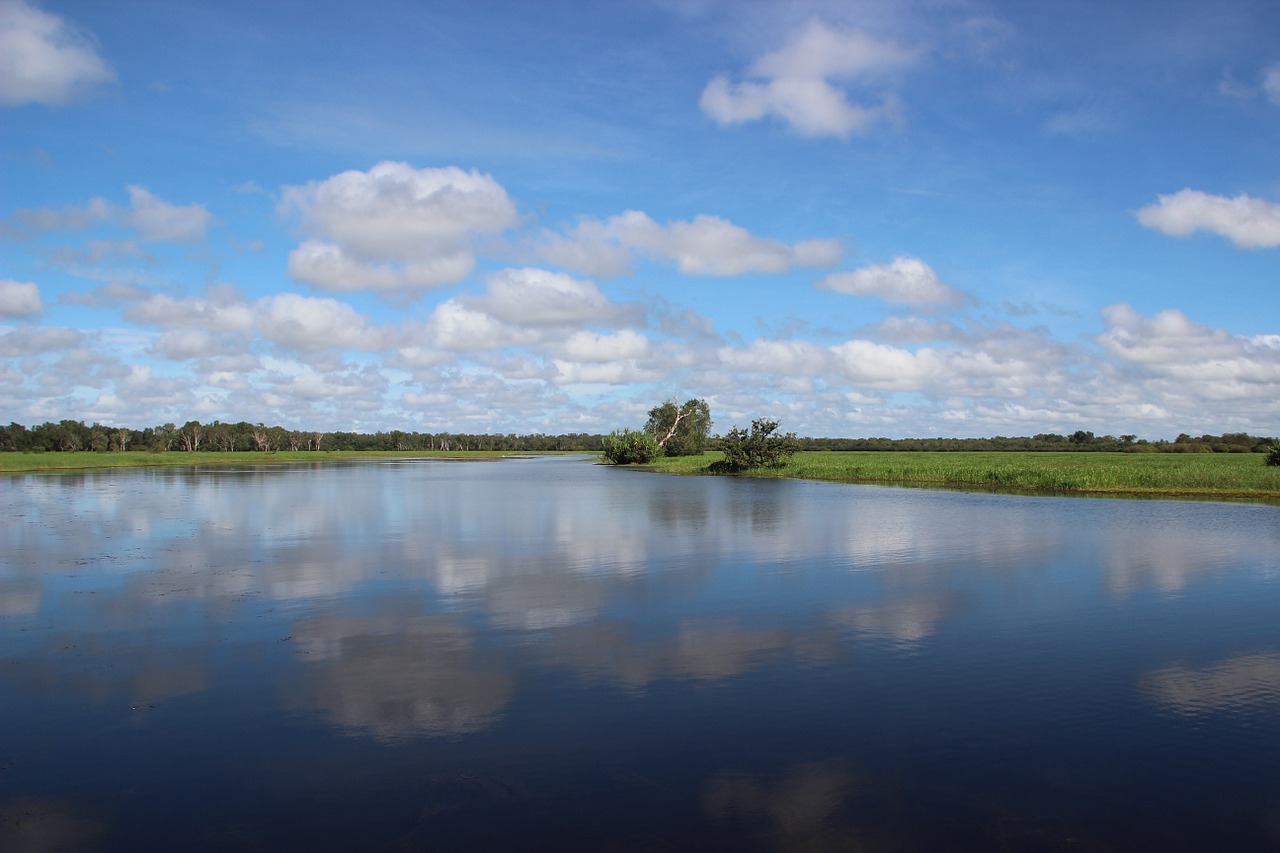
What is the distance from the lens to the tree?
102m

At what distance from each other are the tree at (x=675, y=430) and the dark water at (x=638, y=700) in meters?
80.9

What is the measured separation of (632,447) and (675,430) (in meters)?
13.6

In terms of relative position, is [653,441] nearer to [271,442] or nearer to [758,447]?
[758,447]

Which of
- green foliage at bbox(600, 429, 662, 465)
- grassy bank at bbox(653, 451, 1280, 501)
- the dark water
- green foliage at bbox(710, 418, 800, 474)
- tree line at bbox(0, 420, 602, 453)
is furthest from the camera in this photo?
tree line at bbox(0, 420, 602, 453)

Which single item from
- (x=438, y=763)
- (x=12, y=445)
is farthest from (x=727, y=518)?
(x=12, y=445)

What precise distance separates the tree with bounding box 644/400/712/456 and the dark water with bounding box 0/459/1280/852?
265ft

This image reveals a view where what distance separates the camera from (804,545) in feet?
75.3

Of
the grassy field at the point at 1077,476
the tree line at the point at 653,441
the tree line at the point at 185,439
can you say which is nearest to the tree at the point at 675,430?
the tree line at the point at 653,441

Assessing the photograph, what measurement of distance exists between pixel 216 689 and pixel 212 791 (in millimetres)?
3021

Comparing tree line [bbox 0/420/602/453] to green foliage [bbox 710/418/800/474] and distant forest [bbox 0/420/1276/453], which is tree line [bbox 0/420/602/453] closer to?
distant forest [bbox 0/420/1276/453]

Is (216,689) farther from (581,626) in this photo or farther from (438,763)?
(581,626)

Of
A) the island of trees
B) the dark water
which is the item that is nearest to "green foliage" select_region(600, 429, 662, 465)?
the island of trees

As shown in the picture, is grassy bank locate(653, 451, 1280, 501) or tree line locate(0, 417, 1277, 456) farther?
tree line locate(0, 417, 1277, 456)

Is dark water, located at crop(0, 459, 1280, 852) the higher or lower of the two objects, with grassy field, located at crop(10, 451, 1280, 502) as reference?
lower
